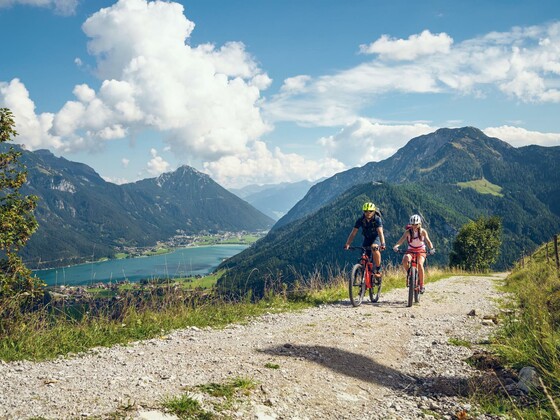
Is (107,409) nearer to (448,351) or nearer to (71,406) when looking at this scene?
(71,406)

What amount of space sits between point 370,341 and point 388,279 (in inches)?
393

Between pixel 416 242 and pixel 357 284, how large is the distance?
2639mm

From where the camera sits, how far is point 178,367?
628 centimetres

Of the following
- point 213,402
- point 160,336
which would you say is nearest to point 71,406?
point 213,402

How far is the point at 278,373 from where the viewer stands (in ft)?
20.0

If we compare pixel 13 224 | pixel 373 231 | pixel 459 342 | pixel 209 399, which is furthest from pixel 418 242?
pixel 13 224

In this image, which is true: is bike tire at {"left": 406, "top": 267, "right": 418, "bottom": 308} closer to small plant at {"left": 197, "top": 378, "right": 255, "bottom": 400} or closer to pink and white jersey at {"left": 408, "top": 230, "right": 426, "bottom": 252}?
pink and white jersey at {"left": 408, "top": 230, "right": 426, "bottom": 252}

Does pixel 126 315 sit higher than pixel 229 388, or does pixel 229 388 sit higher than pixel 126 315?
pixel 126 315

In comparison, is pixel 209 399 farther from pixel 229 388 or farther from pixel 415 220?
pixel 415 220

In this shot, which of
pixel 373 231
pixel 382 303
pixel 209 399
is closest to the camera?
pixel 209 399

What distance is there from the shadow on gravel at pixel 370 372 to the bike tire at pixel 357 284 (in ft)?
16.2

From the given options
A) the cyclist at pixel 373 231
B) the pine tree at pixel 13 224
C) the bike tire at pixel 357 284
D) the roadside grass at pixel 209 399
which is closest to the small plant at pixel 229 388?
the roadside grass at pixel 209 399

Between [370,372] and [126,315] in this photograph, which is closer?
[370,372]

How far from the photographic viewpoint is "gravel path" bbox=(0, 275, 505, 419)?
193 inches
